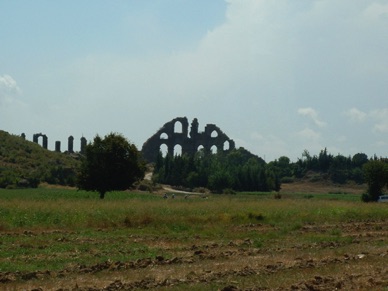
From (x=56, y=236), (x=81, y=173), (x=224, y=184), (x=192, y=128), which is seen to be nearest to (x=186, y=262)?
(x=56, y=236)

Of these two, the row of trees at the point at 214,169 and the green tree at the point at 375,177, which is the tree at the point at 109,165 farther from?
the green tree at the point at 375,177

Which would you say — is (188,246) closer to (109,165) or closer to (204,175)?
(109,165)

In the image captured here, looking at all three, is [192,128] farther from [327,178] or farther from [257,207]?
[257,207]

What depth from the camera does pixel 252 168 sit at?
Answer: 108062mm

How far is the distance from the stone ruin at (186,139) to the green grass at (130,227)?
110089mm

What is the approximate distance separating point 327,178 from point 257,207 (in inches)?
4065

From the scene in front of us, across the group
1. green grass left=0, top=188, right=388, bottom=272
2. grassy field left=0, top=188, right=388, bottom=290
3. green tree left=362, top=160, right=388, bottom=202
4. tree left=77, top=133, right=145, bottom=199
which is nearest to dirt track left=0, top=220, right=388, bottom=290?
grassy field left=0, top=188, right=388, bottom=290

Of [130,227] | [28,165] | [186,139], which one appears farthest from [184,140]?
[130,227]

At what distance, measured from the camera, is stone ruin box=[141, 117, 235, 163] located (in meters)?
148

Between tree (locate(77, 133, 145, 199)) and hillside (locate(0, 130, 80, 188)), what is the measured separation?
24523 millimetres

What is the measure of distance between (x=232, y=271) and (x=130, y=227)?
13.1m

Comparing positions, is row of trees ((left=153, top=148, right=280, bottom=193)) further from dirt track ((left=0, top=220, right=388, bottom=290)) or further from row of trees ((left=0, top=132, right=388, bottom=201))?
dirt track ((left=0, top=220, right=388, bottom=290))

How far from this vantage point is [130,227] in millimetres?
26984

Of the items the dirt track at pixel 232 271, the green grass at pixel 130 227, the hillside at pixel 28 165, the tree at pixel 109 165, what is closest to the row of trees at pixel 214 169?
the tree at pixel 109 165
